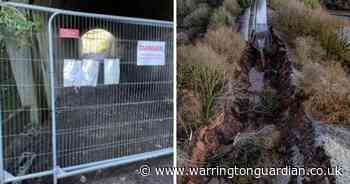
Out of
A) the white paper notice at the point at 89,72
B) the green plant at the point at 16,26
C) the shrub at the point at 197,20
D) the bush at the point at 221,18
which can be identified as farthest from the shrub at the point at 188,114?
the bush at the point at 221,18

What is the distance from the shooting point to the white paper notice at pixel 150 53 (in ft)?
9.83

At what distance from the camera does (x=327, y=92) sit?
346cm

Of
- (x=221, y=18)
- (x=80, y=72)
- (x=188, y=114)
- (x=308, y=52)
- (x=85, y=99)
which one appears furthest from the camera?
(x=221, y=18)

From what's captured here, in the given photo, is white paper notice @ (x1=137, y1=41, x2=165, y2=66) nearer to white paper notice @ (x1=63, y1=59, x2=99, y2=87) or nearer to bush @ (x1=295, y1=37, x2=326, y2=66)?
white paper notice @ (x1=63, y1=59, x2=99, y2=87)

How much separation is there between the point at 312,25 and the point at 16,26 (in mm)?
4312

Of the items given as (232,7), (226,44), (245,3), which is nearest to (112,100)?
(226,44)

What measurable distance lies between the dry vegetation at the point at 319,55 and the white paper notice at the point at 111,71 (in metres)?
2.11

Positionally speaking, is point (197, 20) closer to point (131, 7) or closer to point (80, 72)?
point (131, 7)

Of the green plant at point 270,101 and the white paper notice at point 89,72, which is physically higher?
the white paper notice at point 89,72

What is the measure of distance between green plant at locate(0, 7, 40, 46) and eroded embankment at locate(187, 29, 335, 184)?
1.95 meters

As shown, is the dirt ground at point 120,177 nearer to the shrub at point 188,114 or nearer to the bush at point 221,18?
the shrub at point 188,114

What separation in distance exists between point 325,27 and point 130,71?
348cm

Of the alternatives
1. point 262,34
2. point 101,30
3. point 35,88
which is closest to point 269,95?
point 262,34

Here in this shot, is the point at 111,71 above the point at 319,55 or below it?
below
